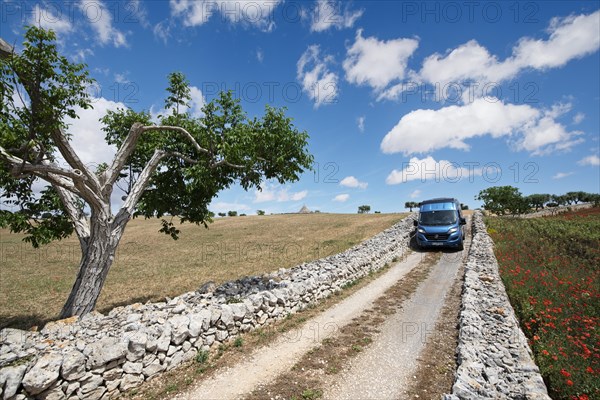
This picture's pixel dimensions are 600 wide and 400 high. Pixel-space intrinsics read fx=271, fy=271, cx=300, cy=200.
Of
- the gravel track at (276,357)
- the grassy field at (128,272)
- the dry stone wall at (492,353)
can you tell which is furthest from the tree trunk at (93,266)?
the dry stone wall at (492,353)

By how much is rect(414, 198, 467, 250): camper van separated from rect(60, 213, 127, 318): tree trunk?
18887mm

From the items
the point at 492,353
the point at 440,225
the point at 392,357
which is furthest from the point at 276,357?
the point at 440,225

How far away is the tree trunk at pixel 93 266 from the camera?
903cm

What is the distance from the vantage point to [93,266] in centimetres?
923

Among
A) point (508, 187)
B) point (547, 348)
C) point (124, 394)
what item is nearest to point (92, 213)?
point (124, 394)

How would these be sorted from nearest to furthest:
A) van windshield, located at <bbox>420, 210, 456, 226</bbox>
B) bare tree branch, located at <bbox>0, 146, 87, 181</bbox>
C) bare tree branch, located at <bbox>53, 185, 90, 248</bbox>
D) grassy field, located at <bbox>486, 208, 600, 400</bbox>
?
grassy field, located at <bbox>486, 208, 600, 400</bbox> → bare tree branch, located at <bbox>0, 146, 87, 181</bbox> → bare tree branch, located at <bbox>53, 185, 90, 248</bbox> → van windshield, located at <bbox>420, 210, 456, 226</bbox>

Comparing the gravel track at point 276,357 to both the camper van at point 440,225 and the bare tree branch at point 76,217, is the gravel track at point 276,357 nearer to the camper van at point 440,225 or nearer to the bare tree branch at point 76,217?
the bare tree branch at point 76,217

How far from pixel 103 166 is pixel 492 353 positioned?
15674 millimetres

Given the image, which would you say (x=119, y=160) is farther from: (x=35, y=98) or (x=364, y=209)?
(x=364, y=209)

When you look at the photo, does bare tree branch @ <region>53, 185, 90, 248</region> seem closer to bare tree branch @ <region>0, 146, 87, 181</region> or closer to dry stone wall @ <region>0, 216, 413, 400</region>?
bare tree branch @ <region>0, 146, 87, 181</region>

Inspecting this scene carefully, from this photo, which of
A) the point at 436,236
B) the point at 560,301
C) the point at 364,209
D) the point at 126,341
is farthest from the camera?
the point at 364,209

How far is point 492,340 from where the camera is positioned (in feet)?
24.3

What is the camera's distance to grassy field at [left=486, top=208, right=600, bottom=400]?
5.83m

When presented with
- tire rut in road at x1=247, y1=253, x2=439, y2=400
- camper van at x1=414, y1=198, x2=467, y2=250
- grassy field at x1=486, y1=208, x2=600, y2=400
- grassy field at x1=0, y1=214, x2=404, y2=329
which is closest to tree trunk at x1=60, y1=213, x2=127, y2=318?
grassy field at x1=0, y1=214, x2=404, y2=329
